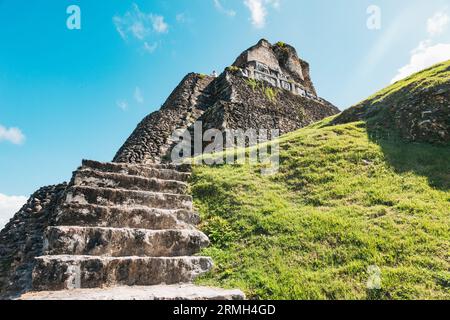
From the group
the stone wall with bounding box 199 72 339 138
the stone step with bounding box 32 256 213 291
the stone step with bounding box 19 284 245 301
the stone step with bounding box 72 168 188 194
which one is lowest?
the stone step with bounding box 19 284 245 301

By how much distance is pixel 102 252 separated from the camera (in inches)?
169

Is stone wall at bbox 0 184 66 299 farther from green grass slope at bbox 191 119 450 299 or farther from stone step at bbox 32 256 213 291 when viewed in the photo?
green grass slope at bbox 191 119 450 299

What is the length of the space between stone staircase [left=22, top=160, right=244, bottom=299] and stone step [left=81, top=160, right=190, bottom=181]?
0.66m

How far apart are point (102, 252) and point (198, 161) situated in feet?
15.9

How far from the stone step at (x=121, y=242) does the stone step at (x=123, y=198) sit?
0.98 meters

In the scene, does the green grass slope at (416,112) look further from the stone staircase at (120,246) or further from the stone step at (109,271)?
the stone step at (109,271)

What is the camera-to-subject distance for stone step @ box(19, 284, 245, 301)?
10.5ft

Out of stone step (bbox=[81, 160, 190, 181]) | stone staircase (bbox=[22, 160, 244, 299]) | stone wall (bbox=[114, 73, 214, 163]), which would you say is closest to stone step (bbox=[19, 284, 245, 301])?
stone staircase (bbox=[22, 160, 244, 299])

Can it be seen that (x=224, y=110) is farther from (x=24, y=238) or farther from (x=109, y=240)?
(x=109, y=240)

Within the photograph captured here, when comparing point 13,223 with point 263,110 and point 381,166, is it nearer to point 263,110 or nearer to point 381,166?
point 381,166

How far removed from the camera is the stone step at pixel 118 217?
476 centimetres

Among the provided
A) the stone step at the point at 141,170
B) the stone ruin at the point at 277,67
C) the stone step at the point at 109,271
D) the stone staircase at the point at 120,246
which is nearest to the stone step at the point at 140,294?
the stone staircase at the point at 120,246

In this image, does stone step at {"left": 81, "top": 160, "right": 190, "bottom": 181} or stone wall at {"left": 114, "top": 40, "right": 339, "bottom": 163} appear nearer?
stone step at {"left": 81, "top": 160, "right": 190, "bottom": 181}

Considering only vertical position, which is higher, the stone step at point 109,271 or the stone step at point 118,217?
the stone step at point 118,217
